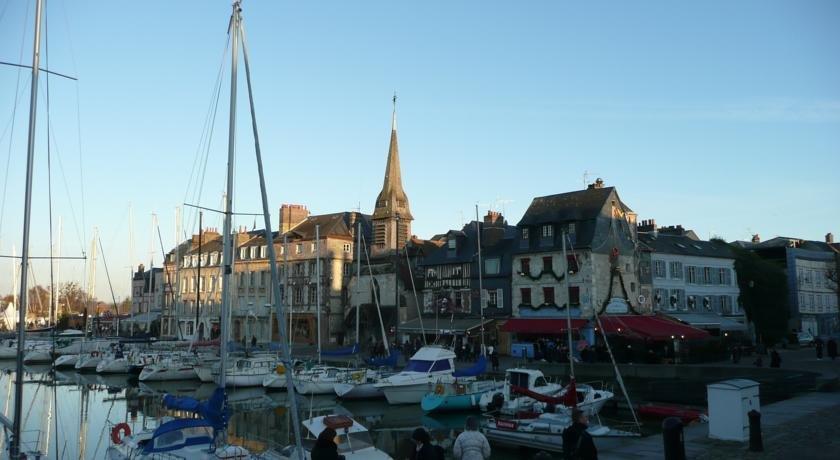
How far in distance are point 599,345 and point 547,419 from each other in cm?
2318

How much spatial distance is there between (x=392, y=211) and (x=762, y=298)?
34331 mm

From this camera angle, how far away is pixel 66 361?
52781 mm

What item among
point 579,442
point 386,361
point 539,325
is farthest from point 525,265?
point 579,442

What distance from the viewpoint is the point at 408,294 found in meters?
60.2

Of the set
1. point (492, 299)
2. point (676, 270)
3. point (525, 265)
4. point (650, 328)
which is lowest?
point (650, 328)

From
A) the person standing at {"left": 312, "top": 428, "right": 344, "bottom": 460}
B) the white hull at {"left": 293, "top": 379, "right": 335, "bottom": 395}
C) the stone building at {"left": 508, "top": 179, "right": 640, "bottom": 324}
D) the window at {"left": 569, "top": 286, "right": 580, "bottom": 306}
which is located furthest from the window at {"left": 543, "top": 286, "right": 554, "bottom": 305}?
the person standing at {"left": 312, "top": 428, "right": 344, "bottom": 460}

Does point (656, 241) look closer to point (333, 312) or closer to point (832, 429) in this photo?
point (333, 312)

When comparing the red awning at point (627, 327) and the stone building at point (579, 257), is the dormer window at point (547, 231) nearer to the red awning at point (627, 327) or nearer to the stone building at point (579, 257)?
the stone building at point (579, 257)

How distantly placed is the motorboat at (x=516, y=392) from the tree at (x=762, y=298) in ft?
121

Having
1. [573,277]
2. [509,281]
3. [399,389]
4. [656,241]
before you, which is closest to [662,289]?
[656,241]

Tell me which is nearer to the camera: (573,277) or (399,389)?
(399,389)

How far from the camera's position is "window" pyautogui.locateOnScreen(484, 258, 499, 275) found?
173 feet

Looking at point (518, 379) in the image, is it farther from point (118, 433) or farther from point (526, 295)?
point (526, 295)

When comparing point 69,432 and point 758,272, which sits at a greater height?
point 758,272
